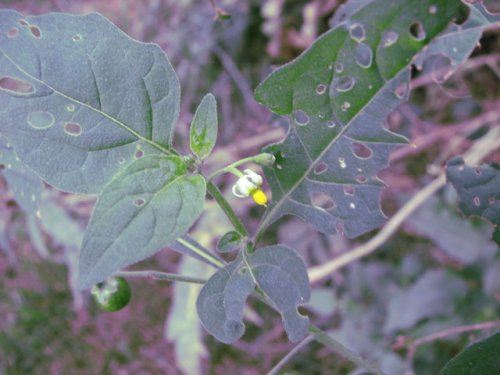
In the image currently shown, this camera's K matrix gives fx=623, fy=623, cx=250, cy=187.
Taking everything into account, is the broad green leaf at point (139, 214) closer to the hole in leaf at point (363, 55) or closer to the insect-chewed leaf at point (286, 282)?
the insect-chewed leaf at point (286, 282)

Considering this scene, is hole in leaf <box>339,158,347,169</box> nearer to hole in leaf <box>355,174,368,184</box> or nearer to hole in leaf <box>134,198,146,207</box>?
hole in leaf <box>355,174,368,184</box>

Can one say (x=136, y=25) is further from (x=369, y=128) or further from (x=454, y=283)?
(x=369, y=128)

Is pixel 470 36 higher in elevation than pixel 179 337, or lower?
higher

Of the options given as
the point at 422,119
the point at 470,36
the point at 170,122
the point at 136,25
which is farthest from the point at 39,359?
the point at 470,36

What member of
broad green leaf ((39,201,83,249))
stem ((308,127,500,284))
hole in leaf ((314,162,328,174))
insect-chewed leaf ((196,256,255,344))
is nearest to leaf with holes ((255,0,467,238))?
hole in leaf ((314,162,328,174))

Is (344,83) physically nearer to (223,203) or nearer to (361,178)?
(361,178)

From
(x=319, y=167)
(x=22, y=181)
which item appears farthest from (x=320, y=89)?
(x=22, y=181)

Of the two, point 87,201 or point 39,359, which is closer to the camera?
point 87,201
